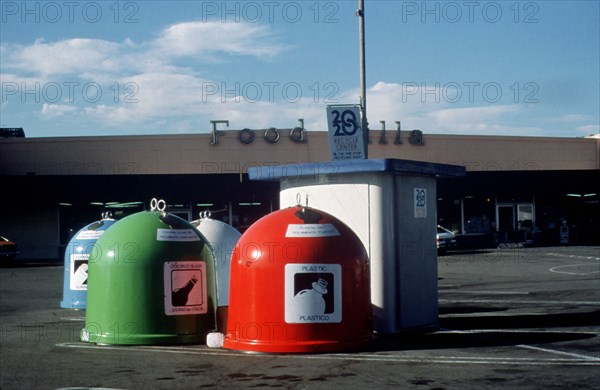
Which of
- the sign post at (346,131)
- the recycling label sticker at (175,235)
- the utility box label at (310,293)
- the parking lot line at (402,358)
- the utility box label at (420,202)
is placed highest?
the sign post at (346,131)

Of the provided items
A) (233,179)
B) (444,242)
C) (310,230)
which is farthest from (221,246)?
(233,179)

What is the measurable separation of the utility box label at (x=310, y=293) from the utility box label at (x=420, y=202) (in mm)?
2676

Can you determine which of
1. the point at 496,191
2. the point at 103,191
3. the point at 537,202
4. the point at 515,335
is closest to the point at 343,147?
the point at 515,335

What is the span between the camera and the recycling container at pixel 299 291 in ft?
34.8

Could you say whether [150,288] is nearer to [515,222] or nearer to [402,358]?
[402,358]

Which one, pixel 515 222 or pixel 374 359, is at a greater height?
pixel 515 222

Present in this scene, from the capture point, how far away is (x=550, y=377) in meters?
8.67

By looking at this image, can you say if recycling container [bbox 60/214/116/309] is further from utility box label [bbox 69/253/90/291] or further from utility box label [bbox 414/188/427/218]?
utility box label [bbox 414/188/427/218]

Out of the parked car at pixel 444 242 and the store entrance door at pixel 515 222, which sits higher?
the store entrance door at pixel 515 222

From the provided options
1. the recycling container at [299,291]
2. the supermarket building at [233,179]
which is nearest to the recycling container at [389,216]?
the recycling container at [299,291]

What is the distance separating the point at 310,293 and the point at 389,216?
225 centimetres

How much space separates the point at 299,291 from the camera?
1062 centimetres

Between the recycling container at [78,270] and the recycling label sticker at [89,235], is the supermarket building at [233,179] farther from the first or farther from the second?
the recycling container at [78,270]

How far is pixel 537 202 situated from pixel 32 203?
26585 mm
